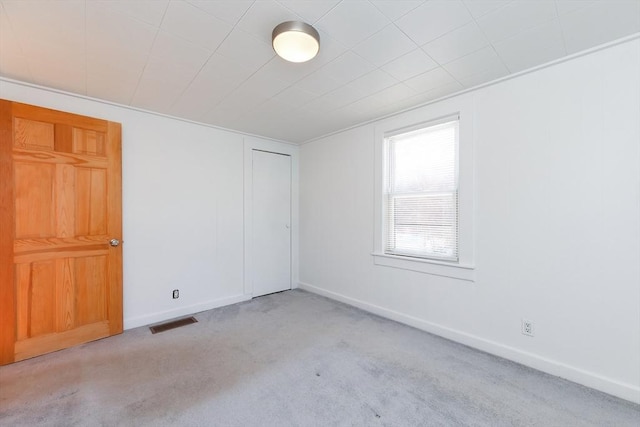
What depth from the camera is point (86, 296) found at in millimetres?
2619

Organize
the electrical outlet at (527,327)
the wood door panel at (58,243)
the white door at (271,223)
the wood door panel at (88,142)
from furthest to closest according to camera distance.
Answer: the white door at (271,223), the wood door panel at (88,142), the wood door panel at (58,243), the electrical outlet at (527,327)

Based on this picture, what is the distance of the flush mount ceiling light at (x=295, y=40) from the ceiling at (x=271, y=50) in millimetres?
51

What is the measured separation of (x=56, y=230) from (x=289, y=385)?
256 cm

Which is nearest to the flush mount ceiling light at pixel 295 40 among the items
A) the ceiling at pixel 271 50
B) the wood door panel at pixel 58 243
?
the ceiling at pixel 271 50

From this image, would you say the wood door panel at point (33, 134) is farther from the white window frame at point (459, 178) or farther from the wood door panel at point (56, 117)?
the white window frame at point (459, 178)

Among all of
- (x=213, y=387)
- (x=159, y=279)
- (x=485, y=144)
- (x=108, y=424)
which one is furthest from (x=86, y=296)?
(x=485, y=144)

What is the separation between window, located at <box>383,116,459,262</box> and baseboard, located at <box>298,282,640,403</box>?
2.39 feet

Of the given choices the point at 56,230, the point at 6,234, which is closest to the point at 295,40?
the point at 56,230

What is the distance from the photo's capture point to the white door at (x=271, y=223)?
408 centimetres

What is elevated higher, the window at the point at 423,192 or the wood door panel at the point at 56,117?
the wood door panel at the point at 56,117

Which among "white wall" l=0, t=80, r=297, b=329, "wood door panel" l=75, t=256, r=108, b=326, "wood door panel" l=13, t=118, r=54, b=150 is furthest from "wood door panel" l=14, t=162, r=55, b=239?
"white wall" l=0, t=80, r=297, b=329

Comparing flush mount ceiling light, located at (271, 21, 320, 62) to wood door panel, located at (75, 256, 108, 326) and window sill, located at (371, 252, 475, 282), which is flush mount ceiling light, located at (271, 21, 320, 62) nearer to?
window sill, located at (371, 252, 475, 282)

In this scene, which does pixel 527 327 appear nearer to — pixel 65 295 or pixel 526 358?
pixel 526 358

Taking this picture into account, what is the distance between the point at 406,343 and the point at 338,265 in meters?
1.50
